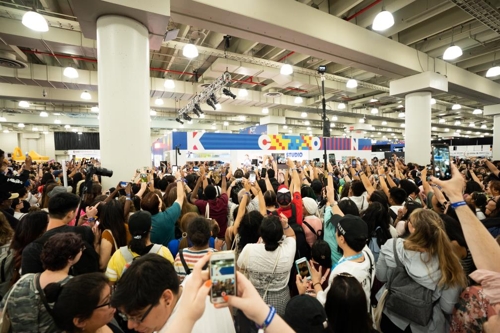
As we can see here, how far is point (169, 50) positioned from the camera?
7.50 metres

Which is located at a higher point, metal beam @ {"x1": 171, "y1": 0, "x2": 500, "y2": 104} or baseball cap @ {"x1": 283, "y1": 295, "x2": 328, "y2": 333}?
metal beam @ {"x1": 171, "y1": 0, "x2": 500, "y2": 104}

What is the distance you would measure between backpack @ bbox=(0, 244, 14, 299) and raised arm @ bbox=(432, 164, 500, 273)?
2.91 meters

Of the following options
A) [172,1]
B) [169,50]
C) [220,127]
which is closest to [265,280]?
[172,1]

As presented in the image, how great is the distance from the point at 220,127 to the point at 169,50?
13.7 meters

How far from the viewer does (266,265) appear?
5.51 ft

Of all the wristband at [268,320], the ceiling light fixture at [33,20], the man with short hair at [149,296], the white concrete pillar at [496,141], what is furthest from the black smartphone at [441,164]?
the white concrete pillar at [496,141]

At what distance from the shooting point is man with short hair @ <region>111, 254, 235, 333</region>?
0.86 m

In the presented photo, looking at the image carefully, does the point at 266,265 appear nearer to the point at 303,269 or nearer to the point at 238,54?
the point at 303,269

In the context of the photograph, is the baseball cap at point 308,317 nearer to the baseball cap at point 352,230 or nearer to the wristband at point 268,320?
the wristband at point 268,320

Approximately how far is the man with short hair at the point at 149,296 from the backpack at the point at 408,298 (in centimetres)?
131

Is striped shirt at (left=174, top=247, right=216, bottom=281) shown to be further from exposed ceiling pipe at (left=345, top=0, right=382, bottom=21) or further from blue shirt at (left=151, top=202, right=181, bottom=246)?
exposed ceiling pipe at (left=345, top=0, right=382, bottom=21)

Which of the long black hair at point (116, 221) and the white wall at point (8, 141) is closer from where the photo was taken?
the long black hair at point (116, 221)

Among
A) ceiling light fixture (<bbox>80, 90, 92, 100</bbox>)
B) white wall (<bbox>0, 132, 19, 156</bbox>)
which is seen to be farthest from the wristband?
white wall (<bbox>0, 132, 19, 156</bbox>)

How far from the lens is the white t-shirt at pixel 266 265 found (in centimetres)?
168
